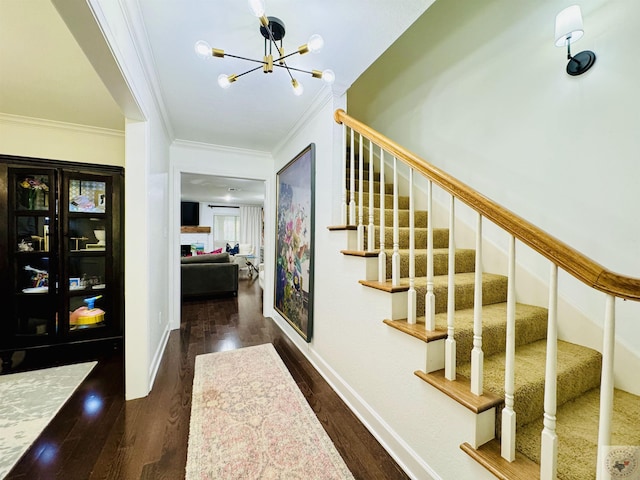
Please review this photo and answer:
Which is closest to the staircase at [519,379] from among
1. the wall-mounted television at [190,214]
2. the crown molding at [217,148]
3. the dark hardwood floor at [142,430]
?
the dark hardwood floor at [142,430]

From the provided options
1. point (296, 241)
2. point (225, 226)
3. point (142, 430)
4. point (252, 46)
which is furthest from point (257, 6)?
point (225, 226)

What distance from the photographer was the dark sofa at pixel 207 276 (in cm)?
457

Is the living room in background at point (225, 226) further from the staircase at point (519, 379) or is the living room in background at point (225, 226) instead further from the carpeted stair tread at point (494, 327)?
the carpeted stair tread at point (494, 327)

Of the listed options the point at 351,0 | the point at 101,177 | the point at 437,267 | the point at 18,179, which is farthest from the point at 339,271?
the point at 18,179

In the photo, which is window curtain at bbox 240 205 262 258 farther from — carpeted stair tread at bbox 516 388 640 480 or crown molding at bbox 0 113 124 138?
carpeted stair tread at bbox 516 388 640 480

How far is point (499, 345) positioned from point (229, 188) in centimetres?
634

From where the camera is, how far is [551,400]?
85 cm

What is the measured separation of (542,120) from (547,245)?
1440 mm

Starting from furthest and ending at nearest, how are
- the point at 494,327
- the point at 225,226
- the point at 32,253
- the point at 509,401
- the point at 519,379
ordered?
the point at 225,226 → the point at 32,253 → the point at 494,327 → the point at 519,379 → the point at 509,401

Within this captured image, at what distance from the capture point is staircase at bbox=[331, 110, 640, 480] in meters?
1.00

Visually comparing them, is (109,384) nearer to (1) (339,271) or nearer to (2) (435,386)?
(1) (339,271)

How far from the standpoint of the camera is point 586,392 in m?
1.40

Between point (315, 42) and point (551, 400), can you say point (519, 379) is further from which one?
point (315, 42)

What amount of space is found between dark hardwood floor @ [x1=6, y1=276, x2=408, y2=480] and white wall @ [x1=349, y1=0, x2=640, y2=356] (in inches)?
65.4
